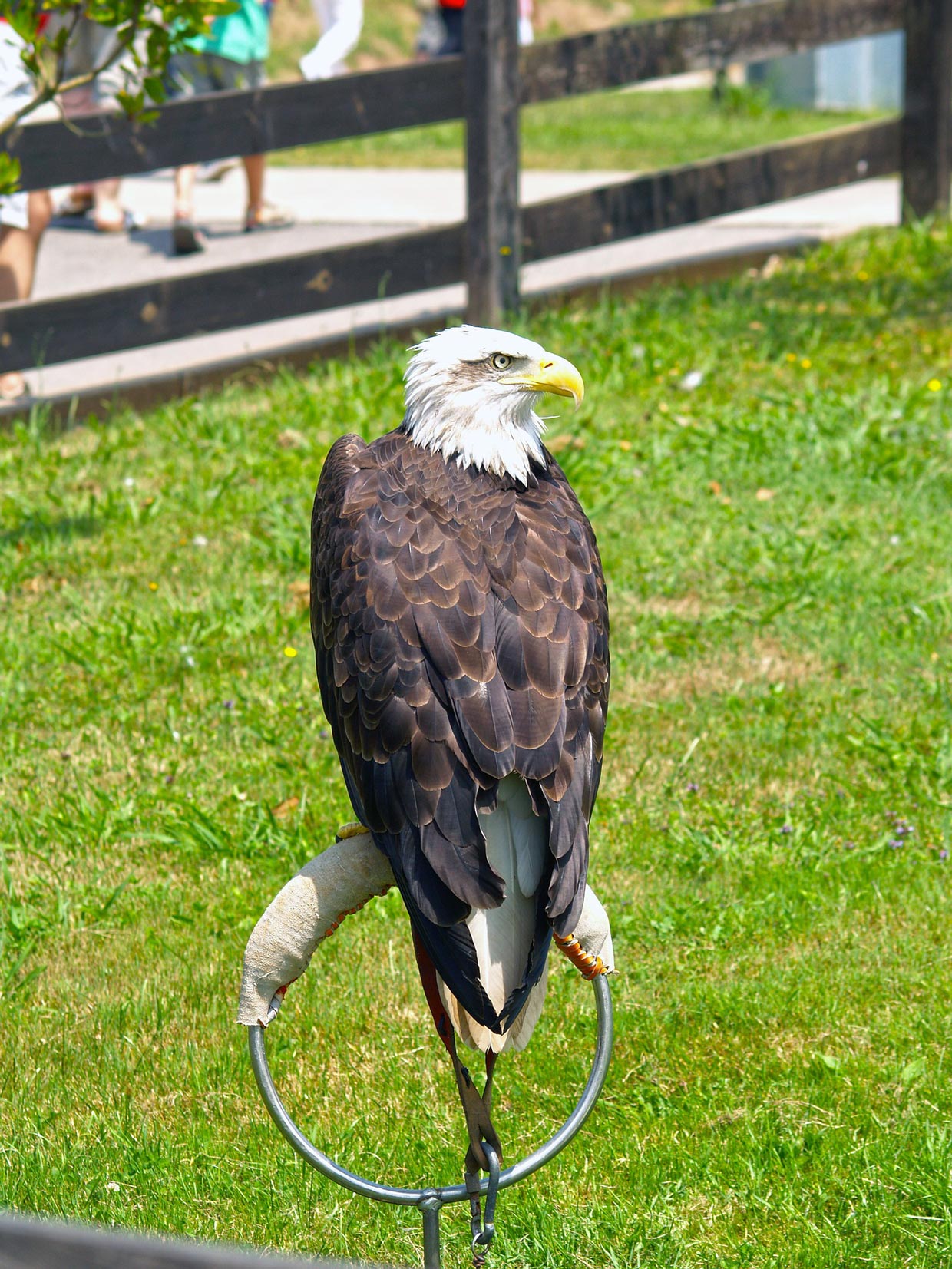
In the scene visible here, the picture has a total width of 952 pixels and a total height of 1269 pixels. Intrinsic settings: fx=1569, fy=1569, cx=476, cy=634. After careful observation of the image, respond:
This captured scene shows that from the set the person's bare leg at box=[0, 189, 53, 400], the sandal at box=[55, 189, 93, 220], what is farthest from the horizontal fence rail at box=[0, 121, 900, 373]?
the sandal at box=[55, 189, 93, 220]

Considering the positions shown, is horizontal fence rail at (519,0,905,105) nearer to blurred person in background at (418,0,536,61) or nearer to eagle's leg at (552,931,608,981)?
blurred person in background at (418,0,536,61)

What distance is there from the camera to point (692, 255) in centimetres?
946

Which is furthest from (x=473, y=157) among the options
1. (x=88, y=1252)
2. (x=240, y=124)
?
(x=88, y=1252)

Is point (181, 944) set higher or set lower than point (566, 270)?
lower

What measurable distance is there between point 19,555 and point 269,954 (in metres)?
3.42

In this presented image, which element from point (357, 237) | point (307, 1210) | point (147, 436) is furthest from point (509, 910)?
point (357, 237)

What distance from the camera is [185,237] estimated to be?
386 inches

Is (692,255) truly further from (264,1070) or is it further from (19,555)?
(264,1070)

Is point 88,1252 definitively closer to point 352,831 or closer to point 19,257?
point 352,831

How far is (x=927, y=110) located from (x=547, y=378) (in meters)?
7.74

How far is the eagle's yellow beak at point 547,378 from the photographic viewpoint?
2.88m

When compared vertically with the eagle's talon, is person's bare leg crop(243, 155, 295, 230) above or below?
above

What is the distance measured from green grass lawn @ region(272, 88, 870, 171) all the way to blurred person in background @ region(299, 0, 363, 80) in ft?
19.3

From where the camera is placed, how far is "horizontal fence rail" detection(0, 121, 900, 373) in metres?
6.52
